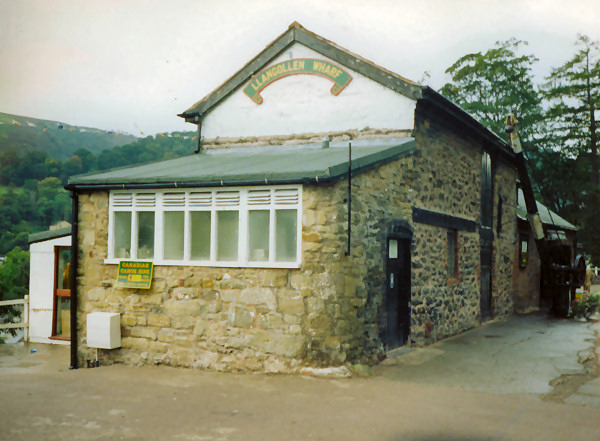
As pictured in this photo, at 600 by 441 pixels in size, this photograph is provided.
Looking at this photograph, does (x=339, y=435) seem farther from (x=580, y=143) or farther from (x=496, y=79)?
(x=580, y=143)

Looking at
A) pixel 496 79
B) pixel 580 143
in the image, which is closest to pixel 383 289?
pixel 496 79

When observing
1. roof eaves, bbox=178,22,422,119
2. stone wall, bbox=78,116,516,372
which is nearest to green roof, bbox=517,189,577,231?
stone wall, bbox=78,116,516,372

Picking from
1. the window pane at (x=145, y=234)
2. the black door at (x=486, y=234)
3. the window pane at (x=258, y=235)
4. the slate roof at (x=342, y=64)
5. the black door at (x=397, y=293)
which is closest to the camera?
the window pane at (x=258, y=235)

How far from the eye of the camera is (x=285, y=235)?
873cm

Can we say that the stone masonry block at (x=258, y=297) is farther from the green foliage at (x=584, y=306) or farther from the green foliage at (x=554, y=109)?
the green foliage at (x=554, y=109)

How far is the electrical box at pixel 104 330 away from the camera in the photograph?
9.58m

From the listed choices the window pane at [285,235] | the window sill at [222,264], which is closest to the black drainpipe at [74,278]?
the window sill at [222,264]

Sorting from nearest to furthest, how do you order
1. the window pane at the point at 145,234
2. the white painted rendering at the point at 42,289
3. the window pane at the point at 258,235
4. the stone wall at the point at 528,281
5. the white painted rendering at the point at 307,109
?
the window pane at the point at 258,235
the window pane at the point at 145,234
the white painted rendering at the point at 307,109
the white painted rendering at the point at 42,289
the stone wall at the point at 528,281

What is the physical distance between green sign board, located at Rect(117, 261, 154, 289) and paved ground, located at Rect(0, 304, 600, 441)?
1405 mm

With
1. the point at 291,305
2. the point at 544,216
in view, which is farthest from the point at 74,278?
the point at 544,216

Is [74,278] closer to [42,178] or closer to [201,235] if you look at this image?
[201,235]

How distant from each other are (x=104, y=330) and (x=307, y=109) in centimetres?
593

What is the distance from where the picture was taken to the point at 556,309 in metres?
17.3

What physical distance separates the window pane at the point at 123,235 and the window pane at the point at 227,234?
1859 millimetres
